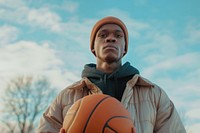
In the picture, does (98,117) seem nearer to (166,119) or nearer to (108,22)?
(166,119)

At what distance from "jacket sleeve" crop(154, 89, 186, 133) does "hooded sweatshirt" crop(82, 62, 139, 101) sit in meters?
0.43

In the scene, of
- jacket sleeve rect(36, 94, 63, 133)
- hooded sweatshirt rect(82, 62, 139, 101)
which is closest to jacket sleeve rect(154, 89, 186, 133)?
hooded sweatshirt rect(82, 62, 139, 101)

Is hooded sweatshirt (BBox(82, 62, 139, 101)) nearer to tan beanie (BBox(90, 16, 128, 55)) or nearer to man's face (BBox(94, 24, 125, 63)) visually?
man's face (BBox(94, 24, 125, 63))

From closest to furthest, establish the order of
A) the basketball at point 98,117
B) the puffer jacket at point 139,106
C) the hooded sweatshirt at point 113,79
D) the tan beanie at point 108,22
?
1. the basketball at point 98,117
2. the puffer jacket at point 139,106
3. the hooded sweatshirt at point 113,79
4. the tan beanie at point 108,22

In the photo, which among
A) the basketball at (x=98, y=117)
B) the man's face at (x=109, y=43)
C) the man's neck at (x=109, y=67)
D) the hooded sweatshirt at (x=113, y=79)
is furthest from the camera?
the man's neck at (x=109, y=67)

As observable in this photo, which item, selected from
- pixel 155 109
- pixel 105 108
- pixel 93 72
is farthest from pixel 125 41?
pixel 105 108

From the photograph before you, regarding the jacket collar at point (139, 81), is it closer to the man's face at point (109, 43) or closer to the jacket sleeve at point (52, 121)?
the man's face at point (109, 43)

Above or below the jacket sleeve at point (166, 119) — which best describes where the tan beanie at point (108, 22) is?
above

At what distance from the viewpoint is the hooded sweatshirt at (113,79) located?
397 centimetres

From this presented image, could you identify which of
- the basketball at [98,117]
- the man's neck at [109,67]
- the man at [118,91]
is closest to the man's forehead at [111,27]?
the man at [118,91]

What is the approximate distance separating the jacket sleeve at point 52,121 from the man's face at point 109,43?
2.38 feet

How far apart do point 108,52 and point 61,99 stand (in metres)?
0.74

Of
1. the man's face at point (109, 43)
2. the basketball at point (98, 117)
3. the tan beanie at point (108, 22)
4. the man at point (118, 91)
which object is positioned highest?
the tan beanie at point (108, 22)

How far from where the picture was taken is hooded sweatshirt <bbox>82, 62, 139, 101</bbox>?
3.97 meters
